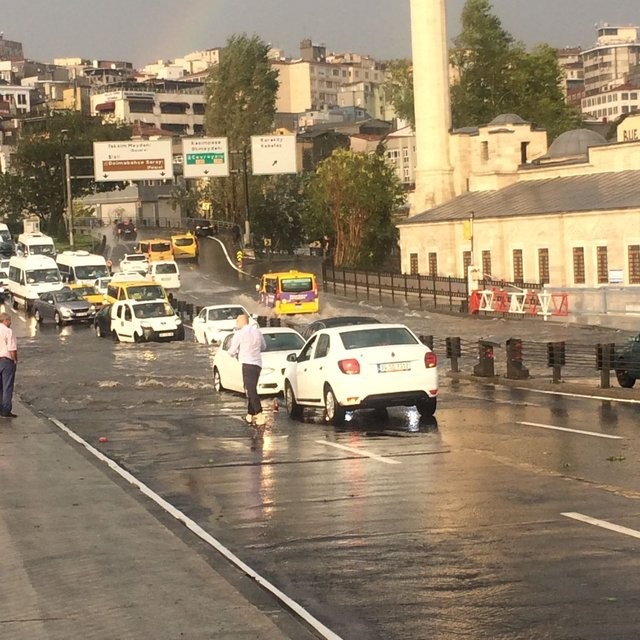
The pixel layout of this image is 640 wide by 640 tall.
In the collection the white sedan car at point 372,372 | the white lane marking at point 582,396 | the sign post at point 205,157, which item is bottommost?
the white lane marking at point 582,396

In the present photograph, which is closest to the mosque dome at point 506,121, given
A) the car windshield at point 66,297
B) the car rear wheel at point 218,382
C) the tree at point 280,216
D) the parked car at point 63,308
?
the tree at point 280,216

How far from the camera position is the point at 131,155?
298 feet

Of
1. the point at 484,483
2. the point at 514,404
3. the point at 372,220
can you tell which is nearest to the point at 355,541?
the point at 484,483

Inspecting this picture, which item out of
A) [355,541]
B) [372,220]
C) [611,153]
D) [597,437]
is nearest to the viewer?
[355,541]

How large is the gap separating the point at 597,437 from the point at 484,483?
4.60 metres

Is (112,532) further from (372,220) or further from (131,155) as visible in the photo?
(372,220)

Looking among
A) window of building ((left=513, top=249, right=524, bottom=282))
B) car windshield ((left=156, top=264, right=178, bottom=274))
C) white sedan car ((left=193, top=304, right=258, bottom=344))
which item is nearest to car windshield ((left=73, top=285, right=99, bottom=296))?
car windshield ((left=156, top=264, right=178, bottom=274))

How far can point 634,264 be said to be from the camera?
238 feet

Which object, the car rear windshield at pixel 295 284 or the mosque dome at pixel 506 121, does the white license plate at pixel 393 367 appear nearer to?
the car rear windshield at pixel 295 284

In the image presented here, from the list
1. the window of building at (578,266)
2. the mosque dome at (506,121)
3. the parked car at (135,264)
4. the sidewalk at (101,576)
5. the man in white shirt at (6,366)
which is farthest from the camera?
the mosque dome at (506,121)

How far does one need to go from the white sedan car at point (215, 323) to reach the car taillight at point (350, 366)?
2441 cm

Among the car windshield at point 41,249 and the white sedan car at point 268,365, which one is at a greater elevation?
the car windshield at point 41,249

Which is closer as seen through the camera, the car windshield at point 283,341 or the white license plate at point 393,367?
the white license plate at point 393,367

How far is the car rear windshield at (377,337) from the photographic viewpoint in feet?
74.5
